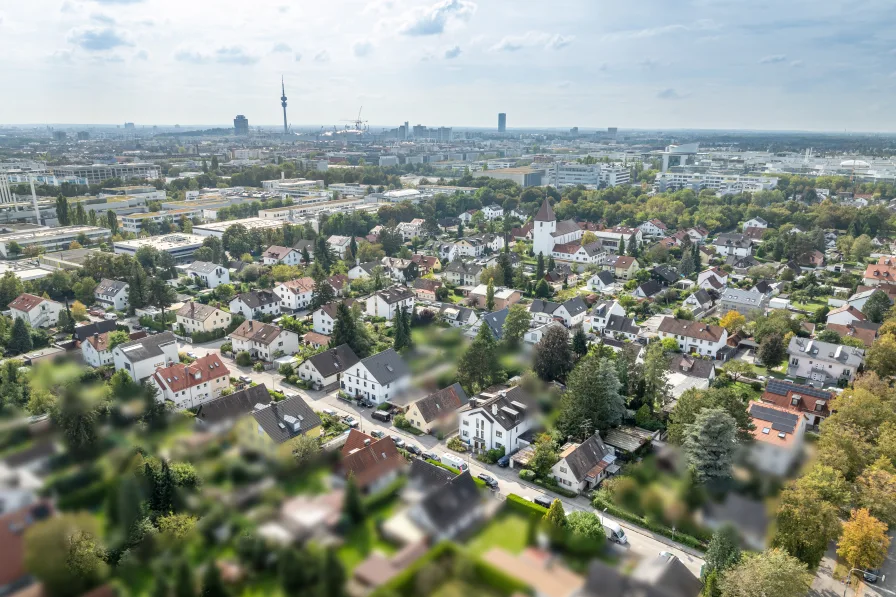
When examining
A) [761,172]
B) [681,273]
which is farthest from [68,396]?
[761,172]

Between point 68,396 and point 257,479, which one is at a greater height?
point 68,396

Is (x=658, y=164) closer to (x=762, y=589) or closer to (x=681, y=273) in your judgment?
(x=681, y=273)

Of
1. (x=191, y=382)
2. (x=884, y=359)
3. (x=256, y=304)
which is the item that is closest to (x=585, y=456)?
(x=884, y=359)

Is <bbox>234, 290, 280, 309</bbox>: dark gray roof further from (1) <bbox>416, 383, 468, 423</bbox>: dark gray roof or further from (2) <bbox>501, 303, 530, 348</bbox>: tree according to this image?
(1) <bbox>416, 383, 468, 423</bbox>: dark gray roof

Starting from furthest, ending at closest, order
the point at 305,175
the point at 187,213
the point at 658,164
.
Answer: the point at 658,164
the point at 305,175
the point at 187,213

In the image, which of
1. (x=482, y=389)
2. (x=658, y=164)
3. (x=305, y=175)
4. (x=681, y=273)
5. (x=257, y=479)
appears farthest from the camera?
(x=658, y=164)

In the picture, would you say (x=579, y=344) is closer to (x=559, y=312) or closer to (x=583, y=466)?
(x=559, y=312)

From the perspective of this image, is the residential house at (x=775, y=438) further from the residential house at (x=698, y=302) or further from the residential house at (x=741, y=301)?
the residential house at (x=741, y=301)
